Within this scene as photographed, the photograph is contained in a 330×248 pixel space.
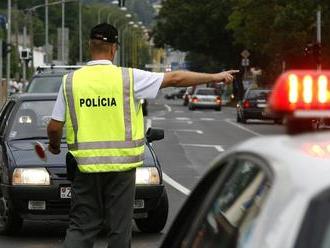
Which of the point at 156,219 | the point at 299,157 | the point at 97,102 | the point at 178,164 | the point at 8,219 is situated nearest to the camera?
the point at 299,157

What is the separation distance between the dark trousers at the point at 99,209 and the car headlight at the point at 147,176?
3523 mm

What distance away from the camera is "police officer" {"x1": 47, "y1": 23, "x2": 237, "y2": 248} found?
6.49 metres

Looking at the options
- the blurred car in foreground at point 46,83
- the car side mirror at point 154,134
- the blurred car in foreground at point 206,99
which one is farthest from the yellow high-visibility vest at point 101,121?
the blurred car in foreground at point 206,99

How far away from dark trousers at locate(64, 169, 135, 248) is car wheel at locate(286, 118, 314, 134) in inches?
133

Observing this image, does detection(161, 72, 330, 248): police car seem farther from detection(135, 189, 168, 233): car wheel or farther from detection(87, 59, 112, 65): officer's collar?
detection(135, 189, 168, 233): car wheel

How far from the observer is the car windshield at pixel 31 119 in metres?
11.1

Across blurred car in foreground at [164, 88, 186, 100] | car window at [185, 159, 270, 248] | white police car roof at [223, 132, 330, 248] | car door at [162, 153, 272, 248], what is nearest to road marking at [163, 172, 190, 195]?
car door at [162, 153, 272, 248]

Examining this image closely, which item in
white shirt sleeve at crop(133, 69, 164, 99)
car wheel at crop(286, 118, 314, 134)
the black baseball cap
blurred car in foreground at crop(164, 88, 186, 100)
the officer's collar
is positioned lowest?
blurred car in foreground at crop(164, 88, 186, 100)

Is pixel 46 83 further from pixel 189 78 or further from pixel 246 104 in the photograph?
pixel 246 104

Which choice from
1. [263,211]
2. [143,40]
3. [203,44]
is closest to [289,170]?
[263,211]

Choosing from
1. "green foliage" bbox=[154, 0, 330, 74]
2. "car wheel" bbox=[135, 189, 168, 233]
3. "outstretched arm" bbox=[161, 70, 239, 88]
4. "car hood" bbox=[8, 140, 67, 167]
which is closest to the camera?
"outstretched arm" bbox=[161, 70, 239, 88]

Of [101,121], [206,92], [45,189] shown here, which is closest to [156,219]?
[45,189]

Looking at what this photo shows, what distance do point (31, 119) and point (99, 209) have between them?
483cm

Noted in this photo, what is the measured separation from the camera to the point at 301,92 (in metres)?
3.20
